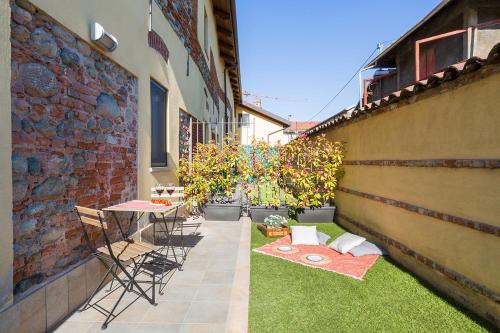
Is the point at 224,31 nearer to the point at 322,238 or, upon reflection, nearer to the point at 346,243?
the point at 322,238

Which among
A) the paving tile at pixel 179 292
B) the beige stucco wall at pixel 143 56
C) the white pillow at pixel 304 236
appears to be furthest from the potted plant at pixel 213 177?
the paving tile at pixel 179 292

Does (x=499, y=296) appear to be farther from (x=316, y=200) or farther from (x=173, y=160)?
(x=173, y=160)

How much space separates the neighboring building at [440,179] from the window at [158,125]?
3.61 metres

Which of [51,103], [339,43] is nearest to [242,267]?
[51,103]

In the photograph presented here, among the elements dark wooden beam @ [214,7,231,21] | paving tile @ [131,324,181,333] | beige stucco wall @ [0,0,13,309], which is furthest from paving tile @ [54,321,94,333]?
dark wooden beam @ [214,7,231,21]

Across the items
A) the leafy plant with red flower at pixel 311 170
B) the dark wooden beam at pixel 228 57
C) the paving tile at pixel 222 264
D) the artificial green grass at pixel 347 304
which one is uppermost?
the dark wooden beam at pixel 228 57

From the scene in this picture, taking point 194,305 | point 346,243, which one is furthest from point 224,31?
point 194,305

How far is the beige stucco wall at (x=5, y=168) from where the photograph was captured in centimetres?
212

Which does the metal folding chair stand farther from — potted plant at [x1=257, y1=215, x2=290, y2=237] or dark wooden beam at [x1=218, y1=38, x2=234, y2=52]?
dark wooden beam at [x1=218, y1=38, x2=234, y2=52]

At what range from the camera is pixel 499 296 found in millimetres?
2754

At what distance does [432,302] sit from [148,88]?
4.60 metres

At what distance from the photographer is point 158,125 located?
5836 millimetres

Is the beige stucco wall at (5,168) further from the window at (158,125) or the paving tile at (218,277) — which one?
the window at (158,125)

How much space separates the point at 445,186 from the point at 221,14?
10.5 metres
